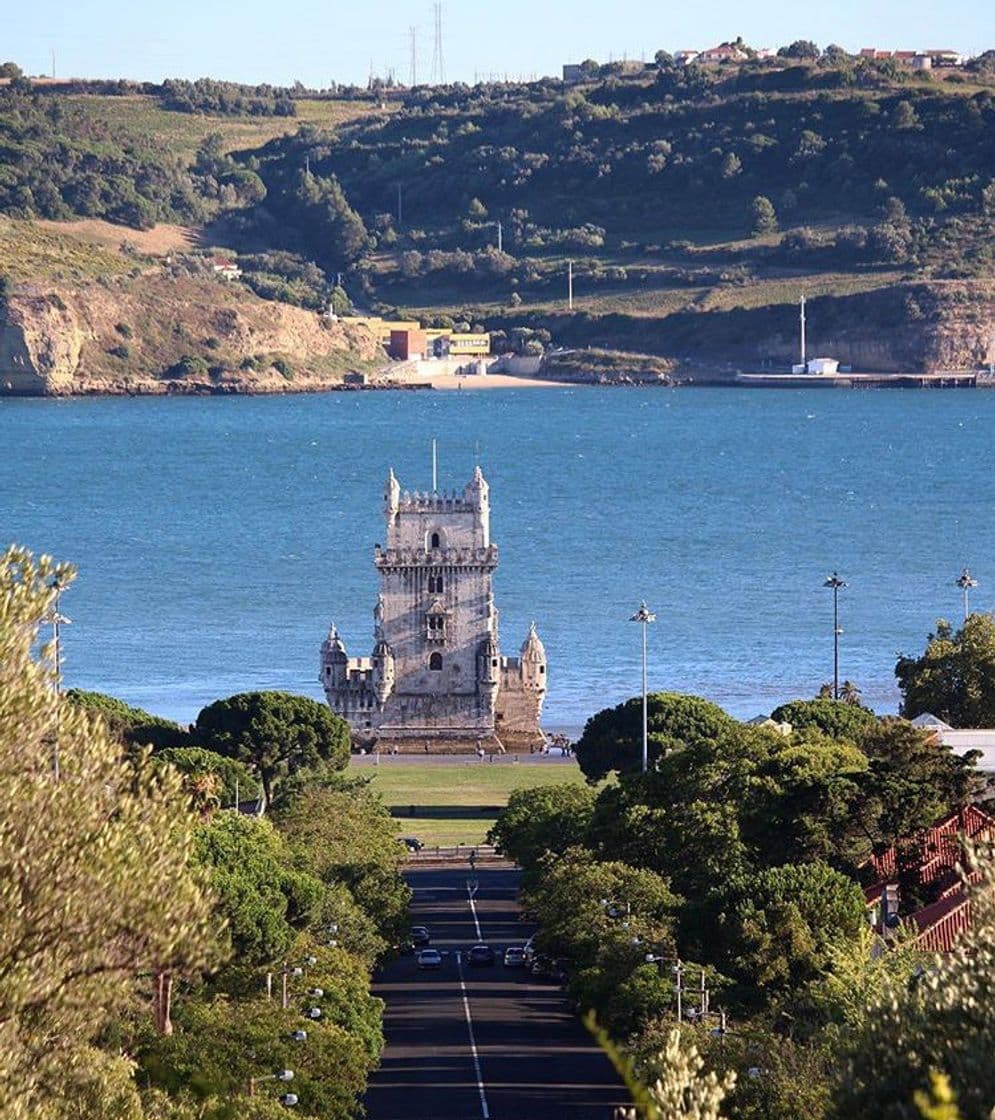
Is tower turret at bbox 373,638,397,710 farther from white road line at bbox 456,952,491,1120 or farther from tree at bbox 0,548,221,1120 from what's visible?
tree at bbox 0,548,221,1120

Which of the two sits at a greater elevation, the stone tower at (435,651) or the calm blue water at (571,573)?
the stone tower at (435,651)

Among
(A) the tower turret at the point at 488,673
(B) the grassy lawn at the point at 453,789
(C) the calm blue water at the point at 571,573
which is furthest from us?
(C) the calm blue water at the point at 571,573

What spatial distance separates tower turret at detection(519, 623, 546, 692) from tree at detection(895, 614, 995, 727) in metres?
10.7

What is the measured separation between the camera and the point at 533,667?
285 ft

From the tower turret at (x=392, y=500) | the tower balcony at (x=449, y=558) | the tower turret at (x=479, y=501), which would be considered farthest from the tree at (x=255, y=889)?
the tower turret at (x=479, y=501)

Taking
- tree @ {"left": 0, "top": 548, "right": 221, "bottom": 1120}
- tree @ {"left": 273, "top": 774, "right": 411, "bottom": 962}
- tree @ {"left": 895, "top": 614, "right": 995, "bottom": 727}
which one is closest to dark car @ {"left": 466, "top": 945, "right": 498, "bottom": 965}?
tree @ {"left": 273, "top": 774, "right": 411, "bottom": 962}

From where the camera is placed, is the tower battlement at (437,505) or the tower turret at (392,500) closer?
the tower turret at (392,500)

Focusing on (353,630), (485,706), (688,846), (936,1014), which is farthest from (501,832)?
(353,630)

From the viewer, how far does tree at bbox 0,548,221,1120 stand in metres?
25.4

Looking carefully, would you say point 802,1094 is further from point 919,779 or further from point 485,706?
point 485,706

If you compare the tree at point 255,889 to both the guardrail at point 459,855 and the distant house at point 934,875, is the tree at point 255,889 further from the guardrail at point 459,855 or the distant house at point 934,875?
the guardrail at point 459,855

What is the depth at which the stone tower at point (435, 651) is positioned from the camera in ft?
281

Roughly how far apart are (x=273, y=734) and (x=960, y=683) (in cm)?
1715

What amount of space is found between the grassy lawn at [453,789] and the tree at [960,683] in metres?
8.48
